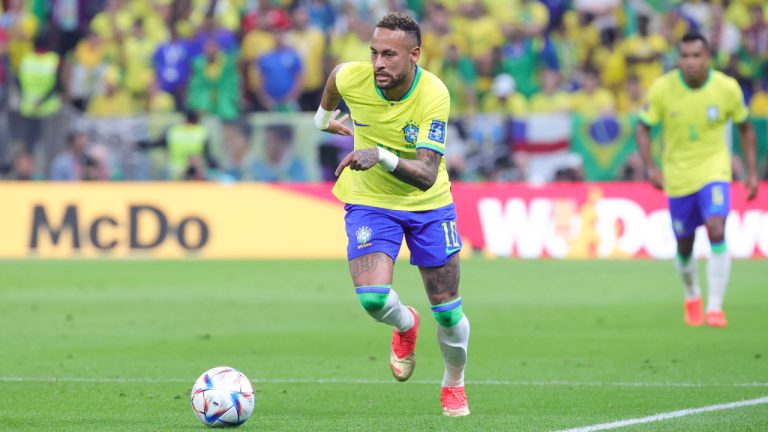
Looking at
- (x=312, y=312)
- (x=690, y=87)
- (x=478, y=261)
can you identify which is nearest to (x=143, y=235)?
(x=478, y=261)

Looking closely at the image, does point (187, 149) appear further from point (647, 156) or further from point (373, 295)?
point (373, 295)

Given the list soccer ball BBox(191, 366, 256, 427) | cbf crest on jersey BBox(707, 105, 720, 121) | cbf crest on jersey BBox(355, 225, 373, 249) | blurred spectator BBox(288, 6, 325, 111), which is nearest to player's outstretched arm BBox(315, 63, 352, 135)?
cbf crest on jersey BBox(355, 225, 373, 249)

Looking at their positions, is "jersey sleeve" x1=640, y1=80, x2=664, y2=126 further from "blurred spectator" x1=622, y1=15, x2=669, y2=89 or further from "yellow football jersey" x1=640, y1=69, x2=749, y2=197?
"blurred spectator" x1=622, y1=15, x2=669, y2=89

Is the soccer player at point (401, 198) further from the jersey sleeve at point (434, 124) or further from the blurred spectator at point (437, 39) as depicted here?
the blurred spectator at point (437, 39)

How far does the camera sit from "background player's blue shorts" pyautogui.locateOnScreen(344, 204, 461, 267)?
8.34 m

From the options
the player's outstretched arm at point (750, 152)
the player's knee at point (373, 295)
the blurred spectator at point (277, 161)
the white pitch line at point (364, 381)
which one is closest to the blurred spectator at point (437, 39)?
the blurred spectator at point (277, 161)

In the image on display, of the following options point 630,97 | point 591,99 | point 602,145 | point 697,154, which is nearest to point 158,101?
point 591,99

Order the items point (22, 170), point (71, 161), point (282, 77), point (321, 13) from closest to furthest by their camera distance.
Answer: point (22, 170), point (71, 161), point (282, 77), point (321, 13)

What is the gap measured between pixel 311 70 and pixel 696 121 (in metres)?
11.5

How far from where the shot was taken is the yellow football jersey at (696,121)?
1334 centimetres

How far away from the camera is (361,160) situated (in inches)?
297

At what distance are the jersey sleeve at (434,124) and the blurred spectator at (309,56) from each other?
1548 centimetres

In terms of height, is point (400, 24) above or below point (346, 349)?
above

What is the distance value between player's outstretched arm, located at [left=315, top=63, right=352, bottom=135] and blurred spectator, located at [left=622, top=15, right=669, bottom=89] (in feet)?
52.2
